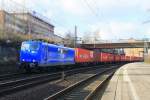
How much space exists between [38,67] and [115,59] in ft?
233

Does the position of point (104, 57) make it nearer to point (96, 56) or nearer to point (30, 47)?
point (96, 56)

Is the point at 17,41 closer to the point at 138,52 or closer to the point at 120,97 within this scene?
the point at 120,97

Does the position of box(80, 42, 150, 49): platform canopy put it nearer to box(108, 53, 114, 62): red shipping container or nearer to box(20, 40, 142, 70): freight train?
box(108, 53, 114, 62): red shipping container

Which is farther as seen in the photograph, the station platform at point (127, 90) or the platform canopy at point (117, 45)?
the platform canopy at point (117, 45)

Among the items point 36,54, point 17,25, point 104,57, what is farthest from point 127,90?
point 104,57

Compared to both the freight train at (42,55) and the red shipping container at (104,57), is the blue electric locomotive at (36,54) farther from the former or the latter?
the red shipping container at (104,57)

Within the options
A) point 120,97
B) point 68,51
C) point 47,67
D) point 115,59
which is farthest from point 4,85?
point 115,59

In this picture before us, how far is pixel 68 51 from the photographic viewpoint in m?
46.6

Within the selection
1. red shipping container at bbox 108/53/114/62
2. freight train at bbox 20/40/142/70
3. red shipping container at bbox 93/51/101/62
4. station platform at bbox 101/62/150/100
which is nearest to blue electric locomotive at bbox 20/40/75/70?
freight train at bbox 20/40/142/70

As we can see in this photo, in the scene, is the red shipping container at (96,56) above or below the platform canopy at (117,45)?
below

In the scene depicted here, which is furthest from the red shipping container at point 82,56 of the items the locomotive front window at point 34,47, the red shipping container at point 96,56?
the locomotive front window at point 34,47

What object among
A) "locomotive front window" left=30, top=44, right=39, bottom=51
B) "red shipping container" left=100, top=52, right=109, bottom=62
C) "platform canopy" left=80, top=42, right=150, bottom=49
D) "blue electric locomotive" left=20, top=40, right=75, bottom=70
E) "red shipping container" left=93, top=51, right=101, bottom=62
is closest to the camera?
"blue electric locomotive" left=20, top=40, right=75, bottom=70

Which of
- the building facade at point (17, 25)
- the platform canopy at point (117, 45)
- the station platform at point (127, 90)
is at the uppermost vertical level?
the building facade at point (17, 25)

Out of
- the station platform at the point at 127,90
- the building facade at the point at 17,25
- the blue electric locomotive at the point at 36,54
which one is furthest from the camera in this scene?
the building facade at the point at 17,25
